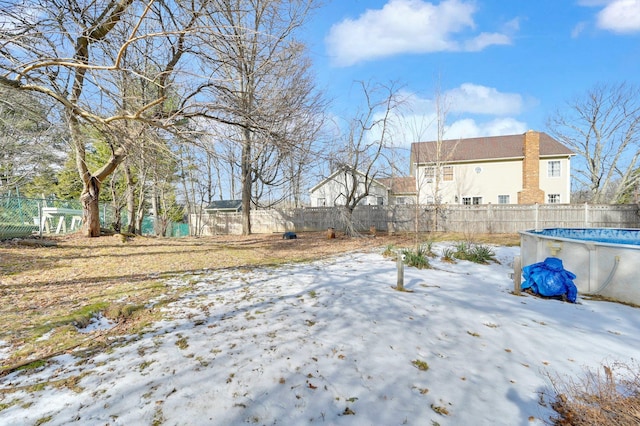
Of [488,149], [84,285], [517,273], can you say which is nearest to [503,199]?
[488,149]

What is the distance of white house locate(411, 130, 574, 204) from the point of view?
19.4 m

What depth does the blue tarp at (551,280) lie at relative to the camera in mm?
4964

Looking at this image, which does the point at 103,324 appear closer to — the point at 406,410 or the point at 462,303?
the point at 406,410

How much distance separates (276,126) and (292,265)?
3.45 metres

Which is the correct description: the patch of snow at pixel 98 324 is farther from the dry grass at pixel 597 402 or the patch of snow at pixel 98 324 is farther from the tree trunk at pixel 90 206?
the tree trunk at pixel 90 206

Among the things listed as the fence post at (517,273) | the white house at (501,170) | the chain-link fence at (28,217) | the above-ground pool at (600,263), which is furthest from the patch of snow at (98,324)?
the white house at (501,170)

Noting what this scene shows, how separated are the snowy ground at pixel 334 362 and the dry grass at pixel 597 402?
0.44ft

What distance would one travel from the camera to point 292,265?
7258 millimetres

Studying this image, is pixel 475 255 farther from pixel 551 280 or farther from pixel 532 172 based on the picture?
pixel 532 172

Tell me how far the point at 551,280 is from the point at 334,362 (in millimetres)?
4666

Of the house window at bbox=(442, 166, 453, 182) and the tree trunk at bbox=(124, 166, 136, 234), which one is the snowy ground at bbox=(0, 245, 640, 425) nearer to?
the tree trunk at bbox=(124, 166, 136, 234)

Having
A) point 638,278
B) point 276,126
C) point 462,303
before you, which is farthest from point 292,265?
point 638,278

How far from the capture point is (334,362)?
2.69m

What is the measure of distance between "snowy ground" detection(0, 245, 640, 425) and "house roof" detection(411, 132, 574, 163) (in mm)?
16814
